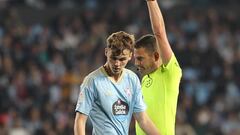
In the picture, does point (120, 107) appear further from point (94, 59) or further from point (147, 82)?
point (94, 59)

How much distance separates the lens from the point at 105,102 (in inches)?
229

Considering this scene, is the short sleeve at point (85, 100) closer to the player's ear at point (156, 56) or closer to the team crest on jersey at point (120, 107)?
the team crest on jersey at point (120, 107)

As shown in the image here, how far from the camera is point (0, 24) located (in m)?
15.3

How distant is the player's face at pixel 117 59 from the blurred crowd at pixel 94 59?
676 centimetres

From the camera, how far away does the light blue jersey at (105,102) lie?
5.77m

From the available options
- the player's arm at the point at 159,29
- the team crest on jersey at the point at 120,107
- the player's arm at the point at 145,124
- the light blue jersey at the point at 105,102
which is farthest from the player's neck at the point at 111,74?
the player's arm at the point at 159,29

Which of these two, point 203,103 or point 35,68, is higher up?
point 35,68

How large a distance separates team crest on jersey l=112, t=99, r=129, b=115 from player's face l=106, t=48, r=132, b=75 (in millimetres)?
239

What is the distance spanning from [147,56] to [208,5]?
11424 millimetres

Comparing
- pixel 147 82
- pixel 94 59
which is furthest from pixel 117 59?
pixel 94 59

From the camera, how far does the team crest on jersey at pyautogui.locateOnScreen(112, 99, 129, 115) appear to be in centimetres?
586

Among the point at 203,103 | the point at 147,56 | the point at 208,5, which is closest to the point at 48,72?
the point at 203,103

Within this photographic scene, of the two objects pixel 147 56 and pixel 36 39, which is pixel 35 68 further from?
pixel 147 56

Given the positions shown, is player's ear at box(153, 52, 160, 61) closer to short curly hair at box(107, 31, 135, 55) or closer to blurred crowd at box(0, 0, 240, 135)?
short curly hair at box(107, 31, 135, 55)
